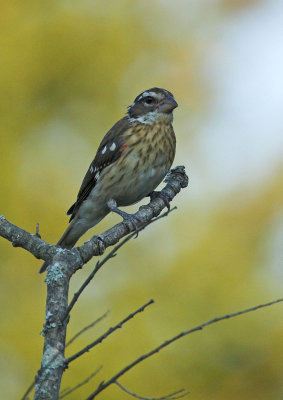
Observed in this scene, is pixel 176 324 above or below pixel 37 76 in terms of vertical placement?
below

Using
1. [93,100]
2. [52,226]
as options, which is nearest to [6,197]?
[52,226]

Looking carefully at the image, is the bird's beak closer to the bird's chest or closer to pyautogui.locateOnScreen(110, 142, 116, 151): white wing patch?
the bird's chest

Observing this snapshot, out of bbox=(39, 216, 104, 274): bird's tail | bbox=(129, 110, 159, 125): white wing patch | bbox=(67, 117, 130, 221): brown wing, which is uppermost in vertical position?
bbox=(129, 110, 159, 125): white wing patch

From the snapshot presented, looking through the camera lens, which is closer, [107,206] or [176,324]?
[107,206]

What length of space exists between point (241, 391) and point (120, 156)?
2252 millimetres

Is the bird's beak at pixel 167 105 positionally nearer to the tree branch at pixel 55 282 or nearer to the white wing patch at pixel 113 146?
the white wing patch at pixel 113 146

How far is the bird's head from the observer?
517 cm

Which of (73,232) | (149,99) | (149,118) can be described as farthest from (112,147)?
(73,232)

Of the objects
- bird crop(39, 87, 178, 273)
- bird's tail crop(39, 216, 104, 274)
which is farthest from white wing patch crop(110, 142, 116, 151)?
bird's tail crop(39, 216, 104, 274)

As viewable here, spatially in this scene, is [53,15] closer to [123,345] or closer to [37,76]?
[37,76]

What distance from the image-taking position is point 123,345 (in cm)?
561

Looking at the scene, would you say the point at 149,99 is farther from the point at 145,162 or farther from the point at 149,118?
the point at 145,162

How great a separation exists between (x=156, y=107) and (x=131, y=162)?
1.72 ft

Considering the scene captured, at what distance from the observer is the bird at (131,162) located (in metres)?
4.94
